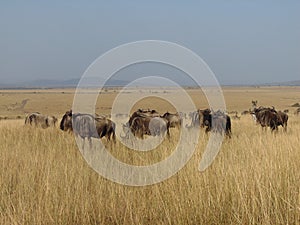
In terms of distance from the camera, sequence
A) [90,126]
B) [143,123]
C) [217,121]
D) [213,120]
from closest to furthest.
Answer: [90,126]
[217,121]
[213,120]
[143,123]

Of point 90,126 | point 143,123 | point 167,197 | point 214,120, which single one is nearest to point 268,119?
point 214,120

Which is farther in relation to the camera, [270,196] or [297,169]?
[297,169]

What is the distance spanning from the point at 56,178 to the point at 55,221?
56.9 inches

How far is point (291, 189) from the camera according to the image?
4.57m

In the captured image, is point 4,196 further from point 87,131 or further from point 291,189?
point 87,131

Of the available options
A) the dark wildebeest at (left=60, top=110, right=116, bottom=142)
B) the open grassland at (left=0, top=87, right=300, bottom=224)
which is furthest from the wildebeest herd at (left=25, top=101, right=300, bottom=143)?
the open grassland at (left=0, top=87, right=300, bottom=224)

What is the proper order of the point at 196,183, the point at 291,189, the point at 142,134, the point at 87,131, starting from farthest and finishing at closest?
the point at 142,134, the point at 87,131, the point at 196,183, the point at 291,189

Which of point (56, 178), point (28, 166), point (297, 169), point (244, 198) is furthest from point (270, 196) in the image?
point (28, 166)

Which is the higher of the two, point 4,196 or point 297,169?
point 297,169

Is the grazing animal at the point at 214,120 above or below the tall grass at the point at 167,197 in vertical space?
above

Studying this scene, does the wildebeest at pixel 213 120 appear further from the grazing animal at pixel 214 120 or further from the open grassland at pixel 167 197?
the open grassland at pixel 167 197

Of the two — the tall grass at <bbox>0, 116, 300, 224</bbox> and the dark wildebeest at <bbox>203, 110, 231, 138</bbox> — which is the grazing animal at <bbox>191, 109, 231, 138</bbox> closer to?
the dark wildebeest at <bbox>203, 110, 231, 138</bbox>

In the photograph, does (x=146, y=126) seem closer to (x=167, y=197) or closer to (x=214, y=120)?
(x=214, y=120)

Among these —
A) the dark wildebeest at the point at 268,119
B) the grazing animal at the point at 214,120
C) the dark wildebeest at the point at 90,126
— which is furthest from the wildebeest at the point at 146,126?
the dark wildebeest at the point at 268,119
